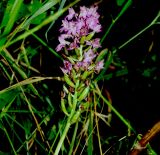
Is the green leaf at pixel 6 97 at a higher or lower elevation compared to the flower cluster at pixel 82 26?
lower

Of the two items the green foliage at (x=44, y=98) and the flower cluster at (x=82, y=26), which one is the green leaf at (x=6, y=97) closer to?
the green foliage at (x=44, y=98)

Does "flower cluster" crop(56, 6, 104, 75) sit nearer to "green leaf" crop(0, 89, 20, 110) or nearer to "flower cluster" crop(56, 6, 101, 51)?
"flower cluster" crop(56, 6, 101, 51)

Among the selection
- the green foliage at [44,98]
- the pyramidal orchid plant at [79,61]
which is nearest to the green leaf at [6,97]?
the green foliage at [44,98]

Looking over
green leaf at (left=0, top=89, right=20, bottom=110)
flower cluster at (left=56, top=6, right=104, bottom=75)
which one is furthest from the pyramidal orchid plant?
green leaf at (left=0, top=89, right=20, bottom=110)

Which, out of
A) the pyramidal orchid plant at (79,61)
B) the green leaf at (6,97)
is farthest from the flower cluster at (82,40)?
the green leaf at (6,97)

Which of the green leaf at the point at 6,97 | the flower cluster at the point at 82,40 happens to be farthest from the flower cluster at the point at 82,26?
the green leaf at the point at 6,97

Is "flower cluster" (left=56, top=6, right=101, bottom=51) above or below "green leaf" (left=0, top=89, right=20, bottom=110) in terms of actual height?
above

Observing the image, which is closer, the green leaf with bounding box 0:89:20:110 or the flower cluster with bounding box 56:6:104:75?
the flower cluster with bounding box 56:6:104:75

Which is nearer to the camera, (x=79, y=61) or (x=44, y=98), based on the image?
(x=79, y=61)

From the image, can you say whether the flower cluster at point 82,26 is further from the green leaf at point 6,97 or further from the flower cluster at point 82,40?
the green leaf at point 6,97

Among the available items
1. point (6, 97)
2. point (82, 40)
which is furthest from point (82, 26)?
point (6, 97)

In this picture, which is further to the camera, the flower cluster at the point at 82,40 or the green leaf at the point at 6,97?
the green leaf at the point at 6,97

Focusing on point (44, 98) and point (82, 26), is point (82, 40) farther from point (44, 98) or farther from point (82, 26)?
point (44, 98)
